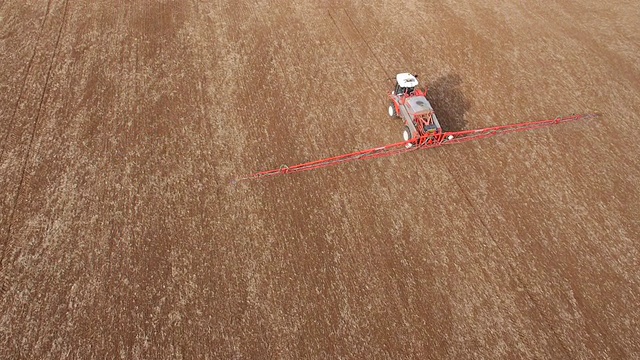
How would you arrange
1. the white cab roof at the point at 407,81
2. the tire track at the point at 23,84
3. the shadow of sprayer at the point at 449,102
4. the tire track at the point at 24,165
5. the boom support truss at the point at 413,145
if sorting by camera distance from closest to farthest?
the tire track at the point at 24,165 < the boom support truss at the point at 413,145 < the tire track at the point at 23,84 < the white cab roof at the point at 407,81 < the shadow of sprayer at the point at 449,102

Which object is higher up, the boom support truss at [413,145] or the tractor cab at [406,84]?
the tractor cab at [406,84]

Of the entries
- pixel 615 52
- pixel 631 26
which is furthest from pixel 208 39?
pixel 631 26

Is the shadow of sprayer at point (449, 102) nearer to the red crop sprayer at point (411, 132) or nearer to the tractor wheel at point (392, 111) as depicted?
the red crop sprayer at point (411, 132)

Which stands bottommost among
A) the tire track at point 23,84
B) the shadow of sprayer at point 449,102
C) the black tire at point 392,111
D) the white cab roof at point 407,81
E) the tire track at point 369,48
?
the shadow of sprayer at point 449,102

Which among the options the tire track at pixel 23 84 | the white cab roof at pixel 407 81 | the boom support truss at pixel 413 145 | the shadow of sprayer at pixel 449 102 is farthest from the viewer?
the shadow of sprayer at pixel 449 102

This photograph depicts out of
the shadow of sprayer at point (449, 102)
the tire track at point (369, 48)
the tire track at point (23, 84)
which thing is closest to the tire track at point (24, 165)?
the tire track at point (23, 84)

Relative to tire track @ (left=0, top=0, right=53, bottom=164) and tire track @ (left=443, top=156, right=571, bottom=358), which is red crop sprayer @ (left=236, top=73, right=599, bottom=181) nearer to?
tire track @ (left=443, top=156, right=571, bottom=358)

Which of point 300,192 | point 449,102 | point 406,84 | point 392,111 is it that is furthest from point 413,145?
point 300,192

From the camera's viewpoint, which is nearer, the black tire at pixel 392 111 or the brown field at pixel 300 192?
the brown field at pixel 300 192
